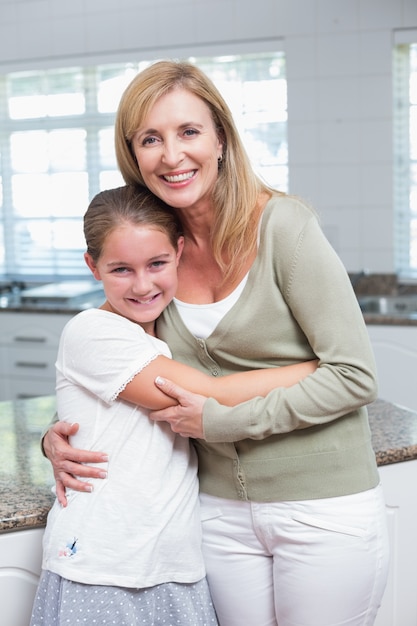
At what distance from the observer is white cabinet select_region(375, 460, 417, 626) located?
61.9 inches

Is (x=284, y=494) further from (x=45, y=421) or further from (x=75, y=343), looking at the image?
(x=45, y=421)

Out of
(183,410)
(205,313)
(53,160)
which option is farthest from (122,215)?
(53,160)

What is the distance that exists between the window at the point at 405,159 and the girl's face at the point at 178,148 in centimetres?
257

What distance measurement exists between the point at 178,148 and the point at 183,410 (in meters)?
0.39

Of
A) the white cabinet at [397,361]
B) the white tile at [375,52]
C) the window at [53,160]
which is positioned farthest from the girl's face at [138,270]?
the window at [53,160]

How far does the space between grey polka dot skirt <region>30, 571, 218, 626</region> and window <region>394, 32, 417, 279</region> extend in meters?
2.71

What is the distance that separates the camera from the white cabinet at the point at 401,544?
5.16 ft

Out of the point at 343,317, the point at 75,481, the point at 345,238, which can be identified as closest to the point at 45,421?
the point at 75,481

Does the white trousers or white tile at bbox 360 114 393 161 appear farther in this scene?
white tile at bbox 360 114 393 161

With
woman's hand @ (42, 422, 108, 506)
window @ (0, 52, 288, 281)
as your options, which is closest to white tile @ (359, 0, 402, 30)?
window @ (0, 52, 288, 281)

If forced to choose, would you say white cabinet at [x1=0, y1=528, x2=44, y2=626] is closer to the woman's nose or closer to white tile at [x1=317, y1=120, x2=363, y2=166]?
the woman's nose

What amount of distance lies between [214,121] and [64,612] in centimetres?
76

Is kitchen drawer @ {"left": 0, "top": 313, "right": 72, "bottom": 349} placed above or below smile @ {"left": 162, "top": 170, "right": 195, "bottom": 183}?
below

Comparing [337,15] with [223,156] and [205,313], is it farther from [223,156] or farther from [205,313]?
[205,313]
